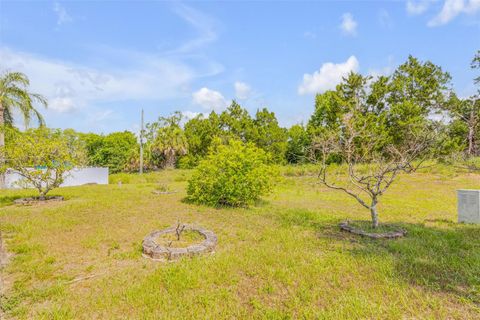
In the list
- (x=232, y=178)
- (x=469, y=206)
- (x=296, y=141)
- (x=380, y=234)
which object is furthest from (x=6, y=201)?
(x=296, y=141)

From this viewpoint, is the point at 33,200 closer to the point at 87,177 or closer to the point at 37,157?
the point at 37,157

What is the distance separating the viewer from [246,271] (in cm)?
358

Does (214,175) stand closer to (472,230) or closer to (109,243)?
(109,243)

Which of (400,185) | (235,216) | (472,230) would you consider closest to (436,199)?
(400,185)

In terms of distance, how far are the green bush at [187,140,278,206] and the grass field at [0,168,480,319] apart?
1.41m

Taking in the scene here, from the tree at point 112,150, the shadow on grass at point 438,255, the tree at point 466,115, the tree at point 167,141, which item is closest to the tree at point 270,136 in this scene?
the tree at point 167,141

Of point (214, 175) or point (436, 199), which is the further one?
point (436, 199)

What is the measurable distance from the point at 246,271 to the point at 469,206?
5831 millimetres

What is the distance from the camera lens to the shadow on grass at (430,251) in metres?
3.20

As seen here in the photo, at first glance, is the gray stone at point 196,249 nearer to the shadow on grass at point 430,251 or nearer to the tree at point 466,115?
the shadow on grass at point 430,251

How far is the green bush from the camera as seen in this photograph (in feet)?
26.6

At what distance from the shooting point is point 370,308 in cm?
265

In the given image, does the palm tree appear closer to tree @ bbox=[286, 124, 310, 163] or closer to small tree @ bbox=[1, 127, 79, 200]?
small tree @ bbox=[1, 127, 79, 200]

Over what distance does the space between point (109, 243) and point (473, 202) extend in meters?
7.94
